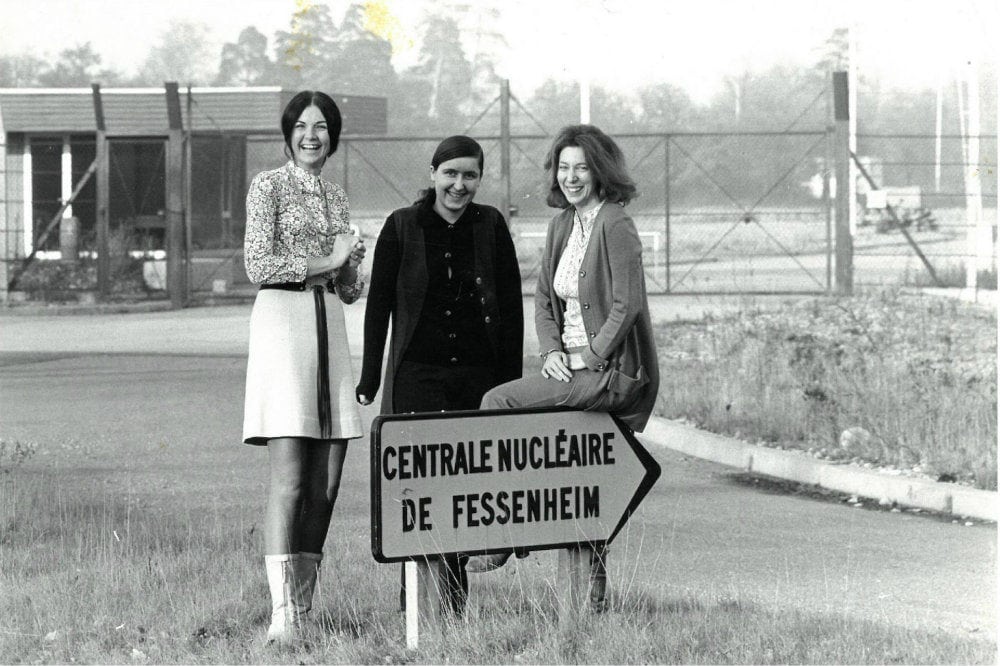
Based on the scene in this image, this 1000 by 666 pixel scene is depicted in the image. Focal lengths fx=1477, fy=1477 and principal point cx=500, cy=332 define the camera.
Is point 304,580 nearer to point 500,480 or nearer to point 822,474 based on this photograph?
point 500,480

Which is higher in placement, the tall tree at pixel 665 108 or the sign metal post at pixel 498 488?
the tall tree at pixel 665 108

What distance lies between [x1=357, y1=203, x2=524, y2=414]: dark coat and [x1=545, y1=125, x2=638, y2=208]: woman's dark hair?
370mm

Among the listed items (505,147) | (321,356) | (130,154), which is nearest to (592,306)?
A: (321,356)

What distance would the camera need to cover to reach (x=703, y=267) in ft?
116

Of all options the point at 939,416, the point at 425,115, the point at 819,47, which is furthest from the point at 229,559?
the point at 819,47

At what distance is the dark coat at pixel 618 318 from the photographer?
15.7 ft

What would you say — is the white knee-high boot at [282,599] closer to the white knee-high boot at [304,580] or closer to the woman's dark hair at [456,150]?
the white knee-high boot at [304,580]

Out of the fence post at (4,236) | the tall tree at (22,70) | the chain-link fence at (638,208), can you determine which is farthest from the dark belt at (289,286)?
the tall tree at (22,70)

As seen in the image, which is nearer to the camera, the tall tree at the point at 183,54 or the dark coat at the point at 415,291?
the dark coat at the point at 415,291

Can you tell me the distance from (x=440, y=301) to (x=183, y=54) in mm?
35571

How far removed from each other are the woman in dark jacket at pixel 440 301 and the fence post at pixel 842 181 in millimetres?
15224

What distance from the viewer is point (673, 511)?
7.77 m

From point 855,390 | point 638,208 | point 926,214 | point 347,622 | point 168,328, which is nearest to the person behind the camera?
point 347,622

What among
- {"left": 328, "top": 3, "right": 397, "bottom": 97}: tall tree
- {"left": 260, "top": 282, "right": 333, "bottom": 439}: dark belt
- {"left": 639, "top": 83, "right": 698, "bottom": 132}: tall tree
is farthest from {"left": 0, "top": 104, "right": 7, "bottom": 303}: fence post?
{"left": 639, "top": 83, "right": 698, "bottom": 132}: tall tree
